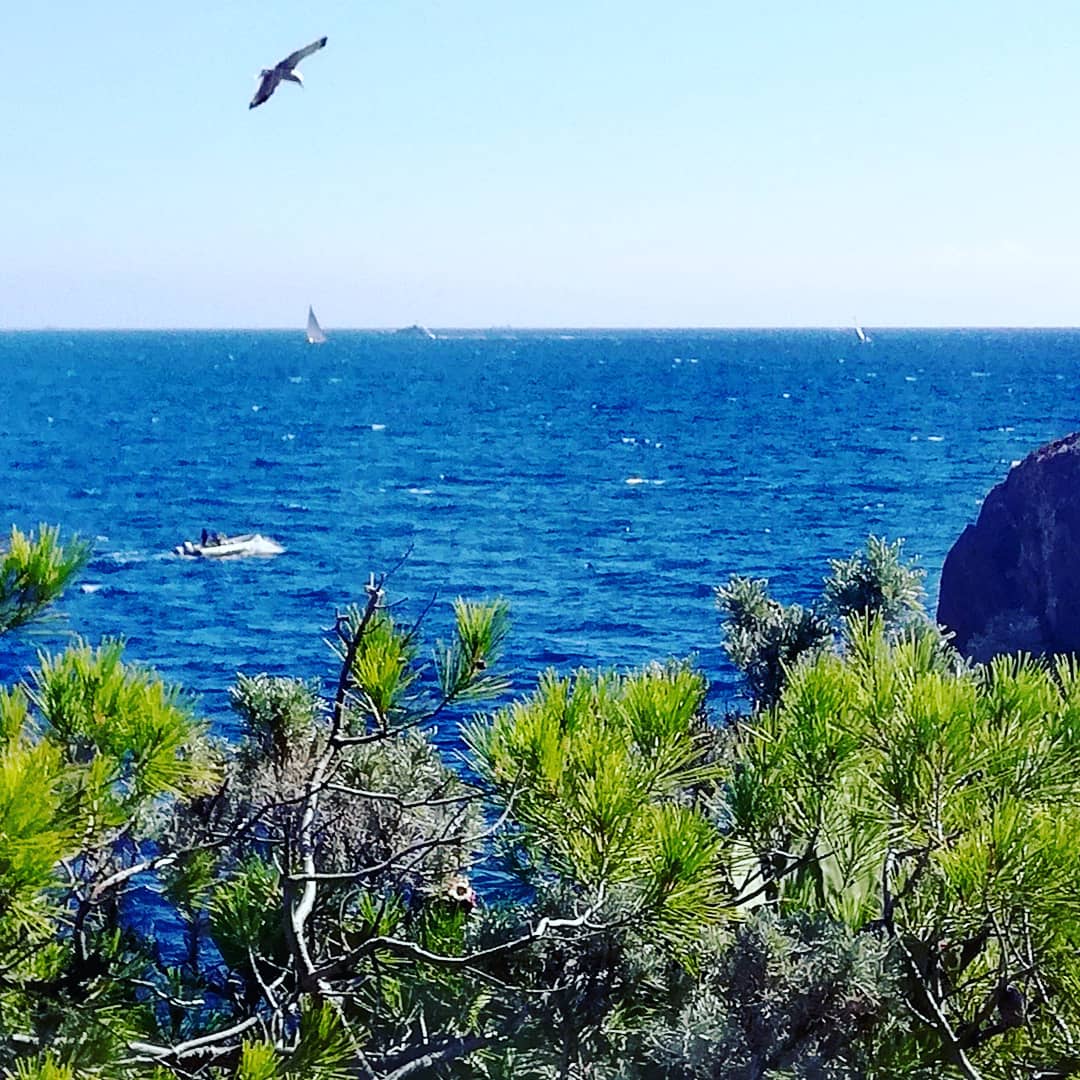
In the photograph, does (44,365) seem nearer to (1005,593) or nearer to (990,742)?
(1005,593)

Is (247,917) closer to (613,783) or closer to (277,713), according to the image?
(613,783)

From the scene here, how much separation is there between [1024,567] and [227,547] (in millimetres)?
28683

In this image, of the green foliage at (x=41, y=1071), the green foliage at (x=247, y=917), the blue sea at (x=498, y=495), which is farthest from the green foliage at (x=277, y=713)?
the green foliage at (x=41, y=1071)

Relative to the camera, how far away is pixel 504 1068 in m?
4.46

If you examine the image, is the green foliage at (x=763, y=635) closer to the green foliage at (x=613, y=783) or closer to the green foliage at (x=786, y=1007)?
the green foliage at (x=786, y=1007)

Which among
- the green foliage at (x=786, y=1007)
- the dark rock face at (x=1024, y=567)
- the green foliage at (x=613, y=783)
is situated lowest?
the dark rock face at (x=1024, y=567)

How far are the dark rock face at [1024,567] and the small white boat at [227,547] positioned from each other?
25.8 metres

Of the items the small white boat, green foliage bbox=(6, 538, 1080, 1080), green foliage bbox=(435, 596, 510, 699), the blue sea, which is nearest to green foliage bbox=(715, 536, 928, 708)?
the blue sea

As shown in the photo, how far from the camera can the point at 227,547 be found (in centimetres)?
4762

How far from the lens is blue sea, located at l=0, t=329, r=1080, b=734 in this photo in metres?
35.8

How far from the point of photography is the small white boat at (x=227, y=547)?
154ft

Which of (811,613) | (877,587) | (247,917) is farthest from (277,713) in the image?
(811,613)

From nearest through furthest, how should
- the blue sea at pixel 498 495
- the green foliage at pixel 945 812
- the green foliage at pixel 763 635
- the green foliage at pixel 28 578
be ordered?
the green foliage at pixel 945 812 < the green foliage at pixel 28 578 < the green foliage at pixel 763 635 < the blue sea at pixel 498 495

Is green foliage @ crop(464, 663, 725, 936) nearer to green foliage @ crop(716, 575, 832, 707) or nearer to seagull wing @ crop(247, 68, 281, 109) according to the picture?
seagull wing @ crop(247, 68, 281, 109)
